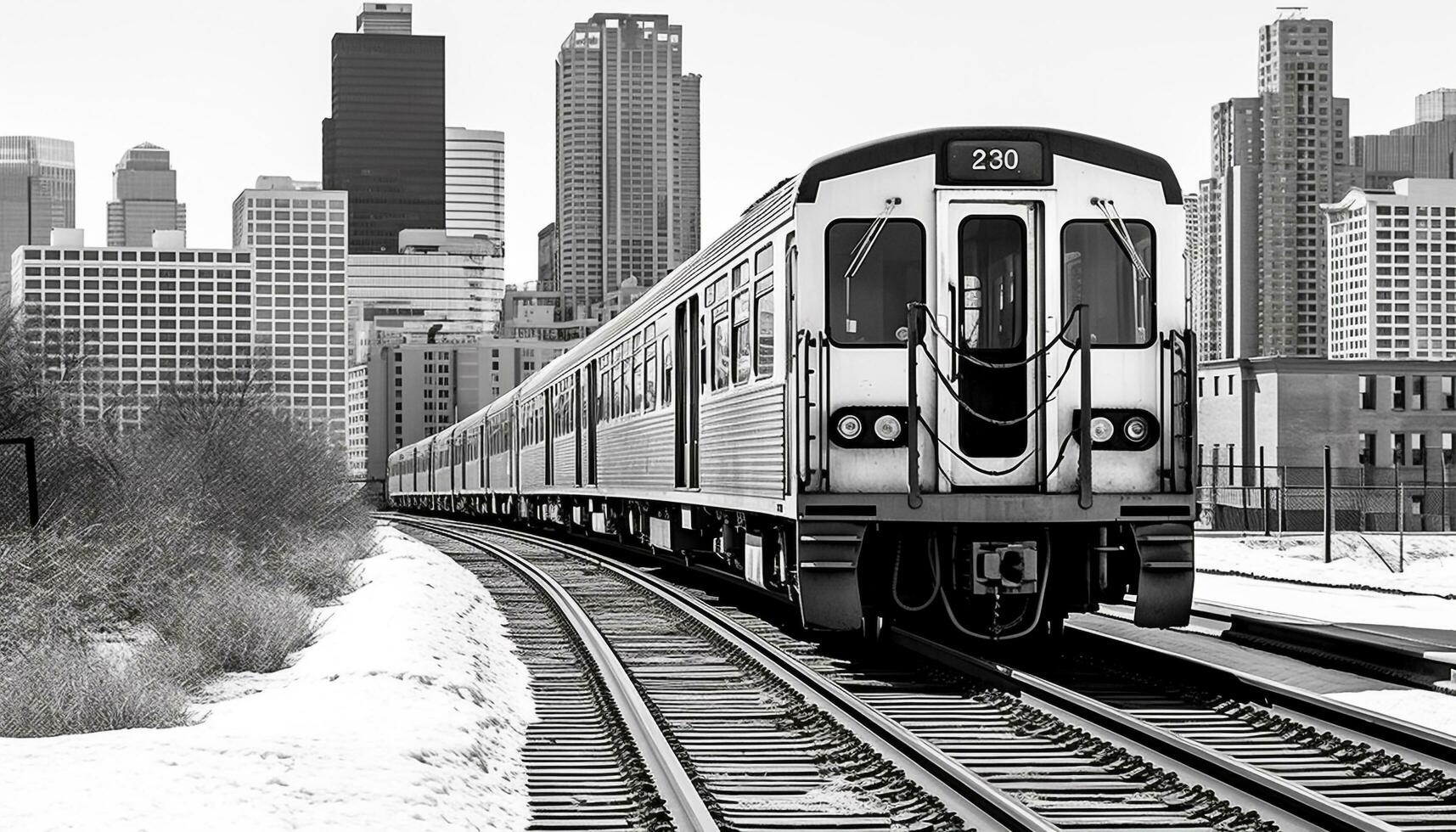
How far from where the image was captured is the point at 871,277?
11.4m

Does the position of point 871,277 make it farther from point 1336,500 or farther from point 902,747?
point 1336,500

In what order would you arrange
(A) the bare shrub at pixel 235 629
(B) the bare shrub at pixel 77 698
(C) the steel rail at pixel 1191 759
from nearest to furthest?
1. (C) the steel rail at pixel 1191 759
2. (B) the bare shrub at pixel 77 698
3. (A) the bare shrub at pixel 235 629

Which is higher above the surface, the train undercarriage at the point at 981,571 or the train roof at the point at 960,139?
the train roof at the point at 960,139

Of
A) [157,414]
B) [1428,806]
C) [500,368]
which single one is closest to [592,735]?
[1428,806]

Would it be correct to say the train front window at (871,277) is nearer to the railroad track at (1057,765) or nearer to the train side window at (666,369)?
the railroad track at (1057,765)

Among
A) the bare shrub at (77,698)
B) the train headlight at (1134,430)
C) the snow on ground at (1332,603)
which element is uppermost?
the train headlight at (1134,430)

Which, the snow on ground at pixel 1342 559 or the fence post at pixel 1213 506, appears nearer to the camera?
the snow on ground at pixel 1342 559

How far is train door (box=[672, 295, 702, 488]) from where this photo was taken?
16391 mm

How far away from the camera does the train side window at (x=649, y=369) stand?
63.2 feet

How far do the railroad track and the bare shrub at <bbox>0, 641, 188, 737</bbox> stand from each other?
3.10 m

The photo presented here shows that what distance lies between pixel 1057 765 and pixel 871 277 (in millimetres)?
4275

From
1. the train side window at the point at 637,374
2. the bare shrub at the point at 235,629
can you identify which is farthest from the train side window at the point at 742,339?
the train side window at the point at 637,374

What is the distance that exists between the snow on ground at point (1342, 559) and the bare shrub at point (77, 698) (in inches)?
670

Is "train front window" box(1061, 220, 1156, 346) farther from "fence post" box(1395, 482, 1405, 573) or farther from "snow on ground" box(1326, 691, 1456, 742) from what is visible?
"fence post" box(1395, 482, 1405, 573)
